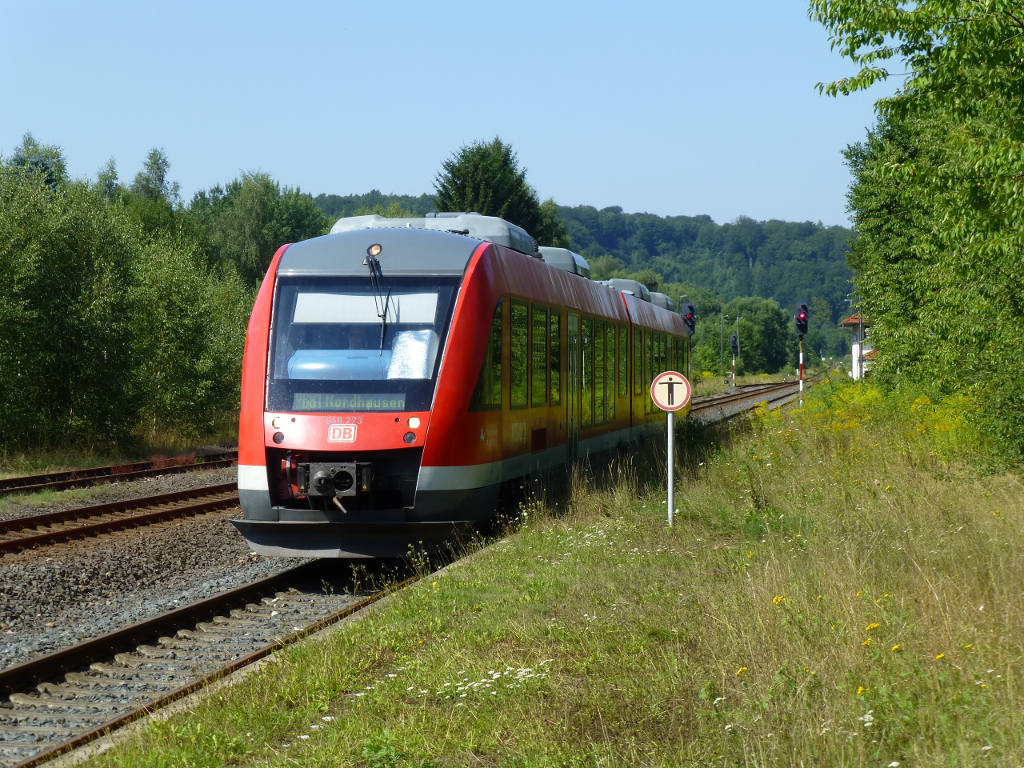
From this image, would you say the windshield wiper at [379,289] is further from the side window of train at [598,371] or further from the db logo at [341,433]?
the side window of train at [598,371]

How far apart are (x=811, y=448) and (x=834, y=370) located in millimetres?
34875

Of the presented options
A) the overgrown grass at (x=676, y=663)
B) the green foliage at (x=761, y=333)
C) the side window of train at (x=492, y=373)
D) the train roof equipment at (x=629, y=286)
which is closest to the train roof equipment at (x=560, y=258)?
the side window of train at (x=492, y=373)

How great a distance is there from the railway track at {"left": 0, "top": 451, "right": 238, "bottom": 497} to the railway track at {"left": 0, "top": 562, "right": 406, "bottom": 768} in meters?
10.0

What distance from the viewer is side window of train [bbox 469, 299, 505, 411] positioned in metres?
11.1

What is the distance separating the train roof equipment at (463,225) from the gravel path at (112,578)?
13.5 feet

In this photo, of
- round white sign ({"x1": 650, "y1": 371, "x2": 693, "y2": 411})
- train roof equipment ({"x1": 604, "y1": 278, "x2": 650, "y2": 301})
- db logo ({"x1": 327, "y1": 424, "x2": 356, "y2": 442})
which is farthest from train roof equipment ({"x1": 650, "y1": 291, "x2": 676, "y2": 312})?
db logo ({"x1": 327, "y1": 424, "x2": 356, "y2": 442})

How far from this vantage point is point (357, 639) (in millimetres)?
7566

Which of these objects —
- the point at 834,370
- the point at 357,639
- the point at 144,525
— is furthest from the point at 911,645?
the point at 834,370

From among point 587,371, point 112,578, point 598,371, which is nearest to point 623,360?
point 598,371

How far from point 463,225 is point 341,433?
4.62m

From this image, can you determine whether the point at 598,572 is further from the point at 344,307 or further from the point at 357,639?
the point at 344,307

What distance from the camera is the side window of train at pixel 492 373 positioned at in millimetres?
11133

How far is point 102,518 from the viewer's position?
49.9 ft

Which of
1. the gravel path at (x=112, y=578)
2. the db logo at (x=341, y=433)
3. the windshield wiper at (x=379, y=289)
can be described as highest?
the windshield wiper at (x=379, y=289)
